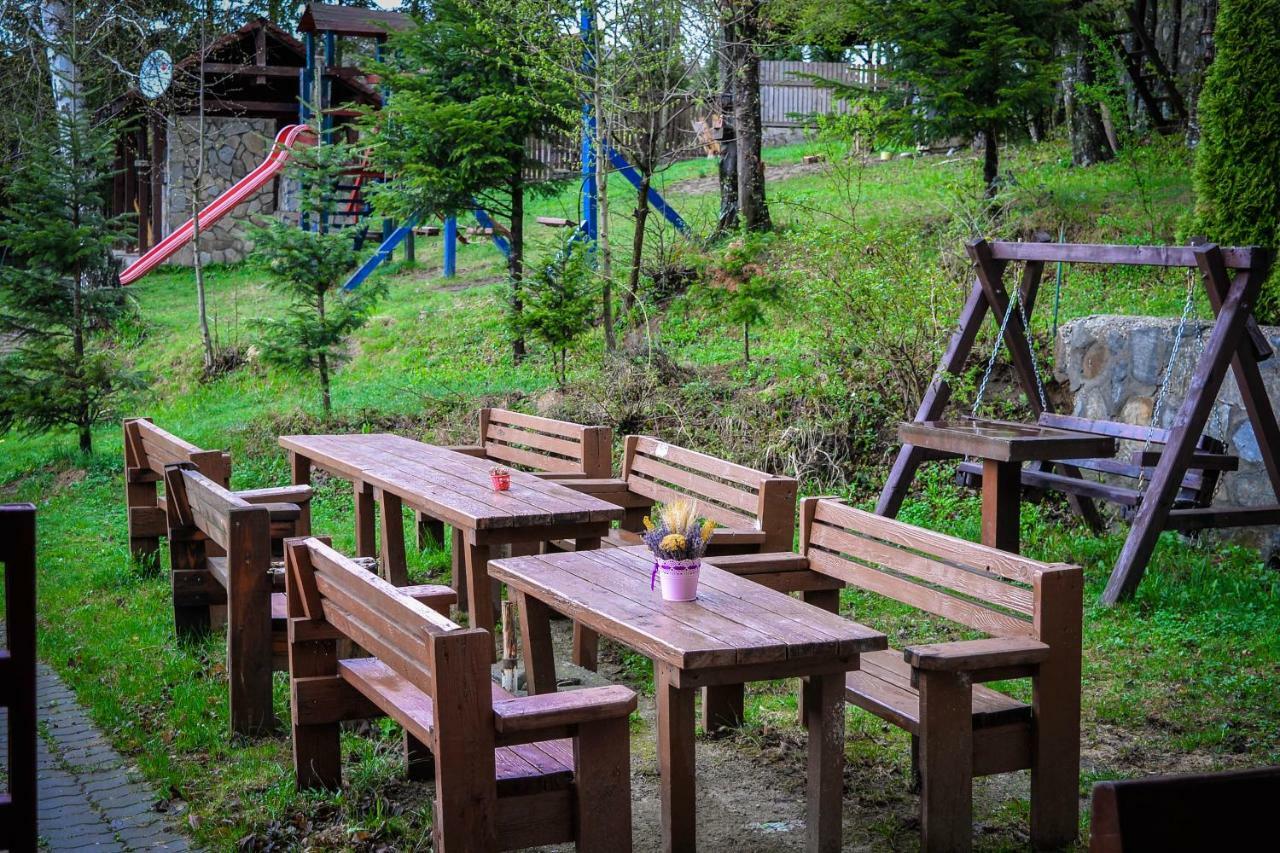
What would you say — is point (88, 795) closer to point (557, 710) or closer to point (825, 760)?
point (557, 710)

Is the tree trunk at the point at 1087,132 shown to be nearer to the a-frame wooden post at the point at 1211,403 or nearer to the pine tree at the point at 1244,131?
the pine tree at the point at 1244,131

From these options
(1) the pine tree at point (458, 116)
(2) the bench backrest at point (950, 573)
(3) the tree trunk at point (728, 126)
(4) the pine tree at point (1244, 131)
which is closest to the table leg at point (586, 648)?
(2) the bench backrest at point (950, 573)

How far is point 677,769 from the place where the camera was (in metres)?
3.95

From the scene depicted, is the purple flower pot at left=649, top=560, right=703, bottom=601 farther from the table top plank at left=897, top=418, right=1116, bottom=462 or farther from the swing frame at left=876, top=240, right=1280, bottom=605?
the swing frame at left=876, top=240, right=1280, bottom=605

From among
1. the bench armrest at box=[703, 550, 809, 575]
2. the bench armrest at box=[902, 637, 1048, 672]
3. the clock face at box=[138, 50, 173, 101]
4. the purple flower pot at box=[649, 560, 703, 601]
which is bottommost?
the bench armrest at box=[902, 637, 1048, 672]

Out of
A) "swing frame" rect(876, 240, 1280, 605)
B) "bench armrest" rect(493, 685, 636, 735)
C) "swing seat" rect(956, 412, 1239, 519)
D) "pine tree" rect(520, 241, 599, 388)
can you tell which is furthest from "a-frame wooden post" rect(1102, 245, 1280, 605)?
"pine tree" rect(520, 241, 599, 388)

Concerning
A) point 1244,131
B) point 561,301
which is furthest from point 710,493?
point 561,301

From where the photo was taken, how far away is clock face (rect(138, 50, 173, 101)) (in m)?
19.4

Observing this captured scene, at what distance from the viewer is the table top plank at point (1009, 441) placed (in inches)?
243

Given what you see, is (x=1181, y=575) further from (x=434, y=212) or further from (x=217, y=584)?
(x=434, y=212)

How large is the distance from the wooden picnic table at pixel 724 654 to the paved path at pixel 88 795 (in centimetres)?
158

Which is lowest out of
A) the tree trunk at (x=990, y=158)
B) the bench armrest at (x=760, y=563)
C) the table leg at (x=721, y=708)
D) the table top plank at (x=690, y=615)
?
the table leg at (x=721, y=708)

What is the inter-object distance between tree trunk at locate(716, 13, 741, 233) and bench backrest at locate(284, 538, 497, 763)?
10.5 metres

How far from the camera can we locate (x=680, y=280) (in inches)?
595
